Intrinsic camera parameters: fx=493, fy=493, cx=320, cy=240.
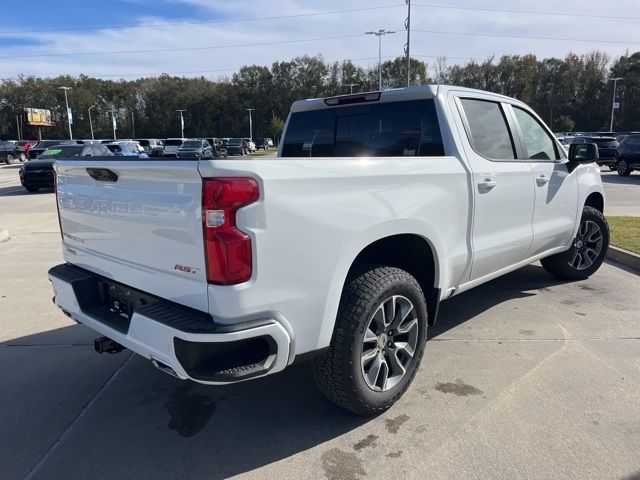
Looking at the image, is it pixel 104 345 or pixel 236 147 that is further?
pixel 236 147

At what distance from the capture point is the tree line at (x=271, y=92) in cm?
7756

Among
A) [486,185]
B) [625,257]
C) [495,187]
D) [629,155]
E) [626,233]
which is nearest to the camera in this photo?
[486,185]

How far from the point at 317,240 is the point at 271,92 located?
97.3 m

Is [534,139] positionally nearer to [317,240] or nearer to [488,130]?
[488,130]

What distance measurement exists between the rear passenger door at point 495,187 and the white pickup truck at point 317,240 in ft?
0.06

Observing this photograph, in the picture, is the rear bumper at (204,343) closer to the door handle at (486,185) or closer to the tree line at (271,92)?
the door handle at (486,185)

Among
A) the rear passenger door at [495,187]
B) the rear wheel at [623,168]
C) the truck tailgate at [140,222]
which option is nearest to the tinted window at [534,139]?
the rear passenger door at [495,187]

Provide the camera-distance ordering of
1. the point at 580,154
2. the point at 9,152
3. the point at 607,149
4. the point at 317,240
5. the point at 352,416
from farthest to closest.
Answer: the point at 9,152, the point at 607,149, the point at 580,154, the point at 352,416, the point at 317,240

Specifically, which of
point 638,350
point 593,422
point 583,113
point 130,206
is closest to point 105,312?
point 130,206

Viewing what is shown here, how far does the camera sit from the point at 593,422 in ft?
9.64

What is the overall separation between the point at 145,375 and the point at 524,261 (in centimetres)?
336

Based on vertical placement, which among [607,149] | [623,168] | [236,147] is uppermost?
[607,149]

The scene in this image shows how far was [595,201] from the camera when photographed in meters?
5.74

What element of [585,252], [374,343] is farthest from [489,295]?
[374,343]
